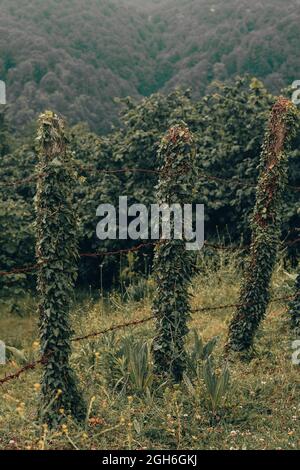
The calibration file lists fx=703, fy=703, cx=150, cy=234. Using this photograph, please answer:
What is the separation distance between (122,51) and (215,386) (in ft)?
153

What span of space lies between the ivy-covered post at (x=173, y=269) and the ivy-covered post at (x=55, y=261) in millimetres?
1119

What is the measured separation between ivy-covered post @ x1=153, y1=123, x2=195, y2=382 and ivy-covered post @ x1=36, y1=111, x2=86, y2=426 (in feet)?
3.67

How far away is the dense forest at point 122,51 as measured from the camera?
41.3m

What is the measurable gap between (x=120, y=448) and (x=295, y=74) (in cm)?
3797

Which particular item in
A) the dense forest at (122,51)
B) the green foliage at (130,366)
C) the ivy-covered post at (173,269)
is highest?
the dense forest at (122,51)

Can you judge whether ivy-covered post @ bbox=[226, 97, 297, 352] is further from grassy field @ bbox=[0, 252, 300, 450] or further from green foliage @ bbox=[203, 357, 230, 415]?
green foliage @ bbox=[203, 357, 230, 415]

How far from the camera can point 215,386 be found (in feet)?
20.6

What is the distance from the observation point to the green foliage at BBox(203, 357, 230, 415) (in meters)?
6.25

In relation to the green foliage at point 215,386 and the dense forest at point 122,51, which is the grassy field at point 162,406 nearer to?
the green foliage at point 215,386

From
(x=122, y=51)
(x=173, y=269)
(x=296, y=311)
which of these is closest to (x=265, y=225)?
(x=296, y=311)

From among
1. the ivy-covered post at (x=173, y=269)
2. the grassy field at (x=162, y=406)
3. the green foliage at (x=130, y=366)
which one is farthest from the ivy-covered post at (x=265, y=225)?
the green foliage at (x=130, y=366)

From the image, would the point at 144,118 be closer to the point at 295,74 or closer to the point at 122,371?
the point at 122,371

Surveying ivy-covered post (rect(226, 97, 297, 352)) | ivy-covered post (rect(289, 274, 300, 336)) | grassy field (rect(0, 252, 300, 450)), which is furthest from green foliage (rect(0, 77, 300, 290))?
grassy field (rect(0, 252, 300, 450))

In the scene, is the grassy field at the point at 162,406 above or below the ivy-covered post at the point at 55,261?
below
